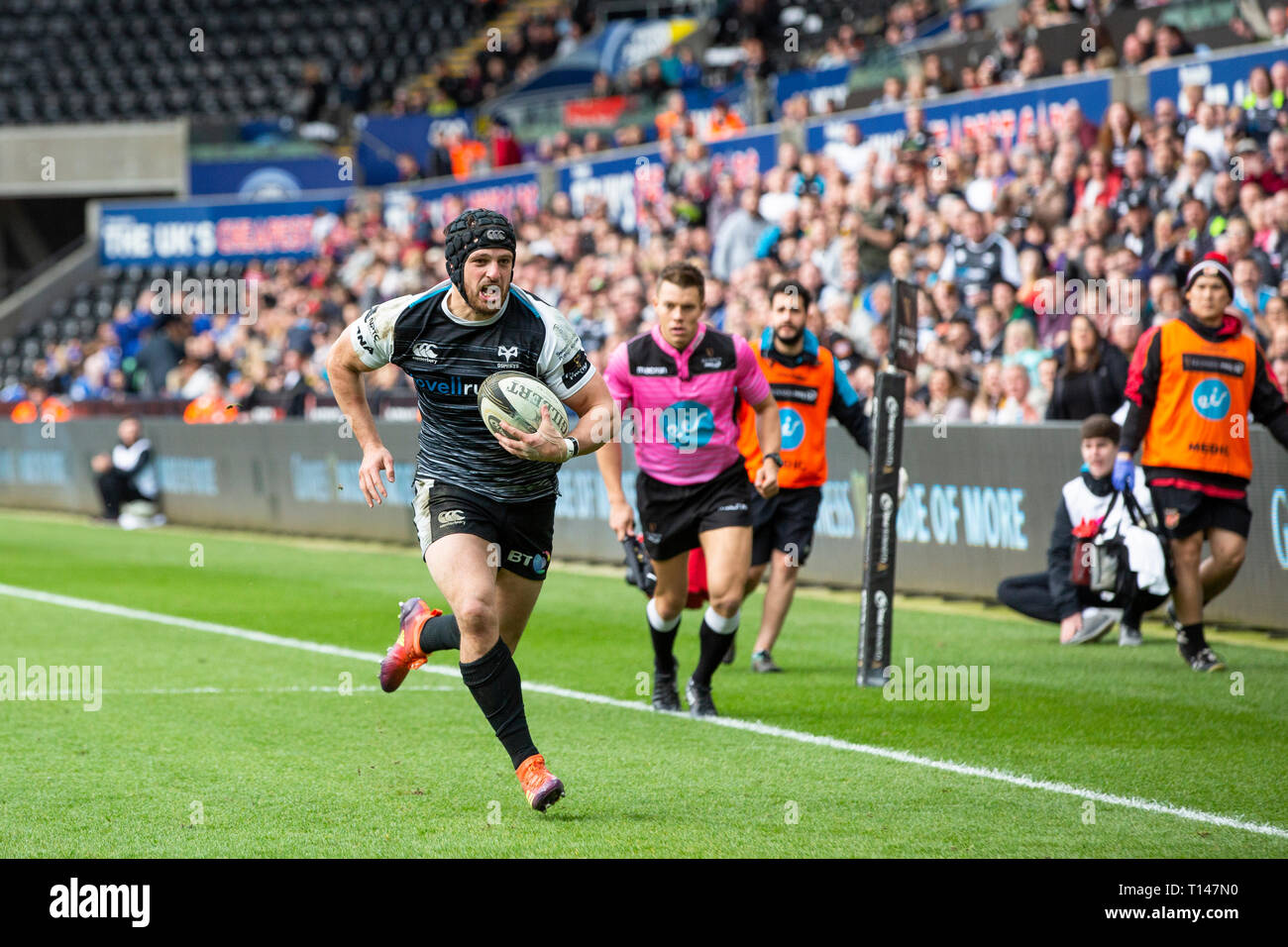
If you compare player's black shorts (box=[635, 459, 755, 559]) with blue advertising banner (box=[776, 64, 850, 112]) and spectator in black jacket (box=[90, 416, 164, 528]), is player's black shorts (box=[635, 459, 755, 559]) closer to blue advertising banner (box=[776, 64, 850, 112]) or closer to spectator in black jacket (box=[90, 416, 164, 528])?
blue advertising banner (box=[776, 64, 850, 112])

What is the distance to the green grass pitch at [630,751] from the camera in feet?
21.4

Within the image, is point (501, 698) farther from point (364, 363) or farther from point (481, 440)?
point (364, 363)

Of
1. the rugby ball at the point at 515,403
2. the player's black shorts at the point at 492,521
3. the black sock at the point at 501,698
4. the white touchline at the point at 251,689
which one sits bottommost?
the white touchline at the point at 251,689

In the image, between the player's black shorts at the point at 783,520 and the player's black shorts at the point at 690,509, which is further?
the player's black shorts at the point at 783,520

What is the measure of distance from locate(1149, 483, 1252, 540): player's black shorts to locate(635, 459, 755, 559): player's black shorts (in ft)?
9.36

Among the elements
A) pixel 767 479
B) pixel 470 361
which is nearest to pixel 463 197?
pixel 767 479

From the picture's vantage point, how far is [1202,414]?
10461 mm

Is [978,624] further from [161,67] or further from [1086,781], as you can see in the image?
[161,67]

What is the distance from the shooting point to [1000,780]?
7.57m

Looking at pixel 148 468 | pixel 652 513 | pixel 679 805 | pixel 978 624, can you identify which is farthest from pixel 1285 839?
pixel 148 468

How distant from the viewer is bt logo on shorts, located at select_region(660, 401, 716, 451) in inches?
358

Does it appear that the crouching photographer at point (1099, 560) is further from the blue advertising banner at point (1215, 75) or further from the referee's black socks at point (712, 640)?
the blue advertising banner at point (1215, 75)

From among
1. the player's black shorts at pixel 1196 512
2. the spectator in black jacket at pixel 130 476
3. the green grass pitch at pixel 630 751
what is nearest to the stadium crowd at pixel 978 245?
the spectator in black jacket at pixel 130 476

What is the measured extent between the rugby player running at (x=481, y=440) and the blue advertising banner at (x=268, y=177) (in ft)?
96.6
